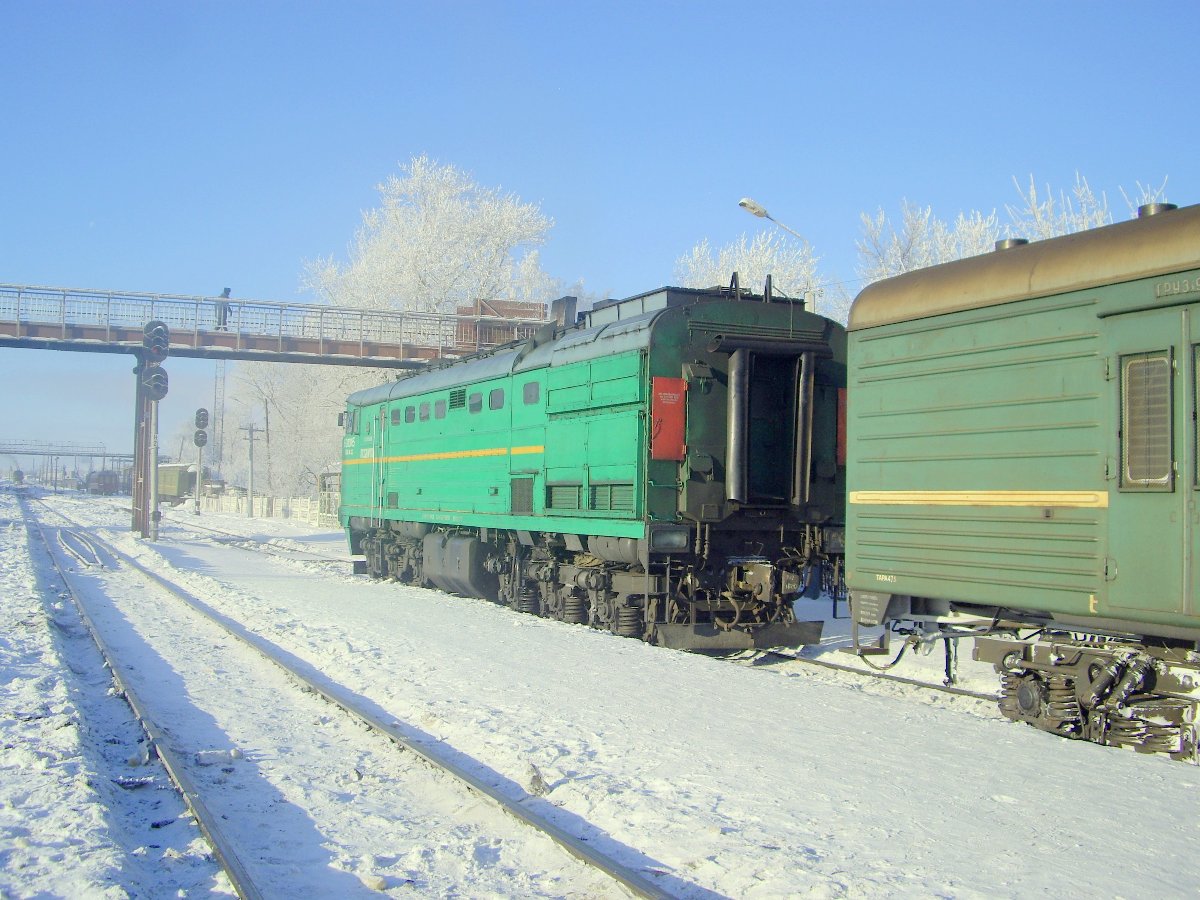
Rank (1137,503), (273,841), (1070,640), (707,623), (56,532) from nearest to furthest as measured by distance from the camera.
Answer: (273,841), (1137,503), (1070,640), (707,623), (56,532)

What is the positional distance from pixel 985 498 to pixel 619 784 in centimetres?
357

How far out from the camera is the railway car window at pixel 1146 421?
22.3 ft

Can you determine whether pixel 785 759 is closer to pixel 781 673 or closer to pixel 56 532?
pixel 781 673

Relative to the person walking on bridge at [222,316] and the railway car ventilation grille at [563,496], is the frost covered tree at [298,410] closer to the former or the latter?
the person walking on bridge at [222,316]

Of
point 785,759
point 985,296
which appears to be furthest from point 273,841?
point 985,296

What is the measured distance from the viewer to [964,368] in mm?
8273

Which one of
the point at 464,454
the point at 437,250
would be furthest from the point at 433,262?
the point at 464,454

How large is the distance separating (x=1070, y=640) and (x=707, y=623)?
17.0ft

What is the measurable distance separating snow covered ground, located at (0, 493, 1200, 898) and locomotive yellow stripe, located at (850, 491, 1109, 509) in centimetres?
178

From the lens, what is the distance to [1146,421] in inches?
273

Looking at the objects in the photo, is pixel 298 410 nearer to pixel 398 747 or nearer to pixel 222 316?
pixel 222 316

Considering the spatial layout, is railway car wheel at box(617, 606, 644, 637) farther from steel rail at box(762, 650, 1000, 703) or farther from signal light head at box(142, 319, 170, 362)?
signal light head at box(142, 319, 170, 362)

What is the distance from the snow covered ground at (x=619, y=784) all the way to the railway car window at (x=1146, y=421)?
6.47ft

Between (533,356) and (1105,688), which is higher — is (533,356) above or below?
above
